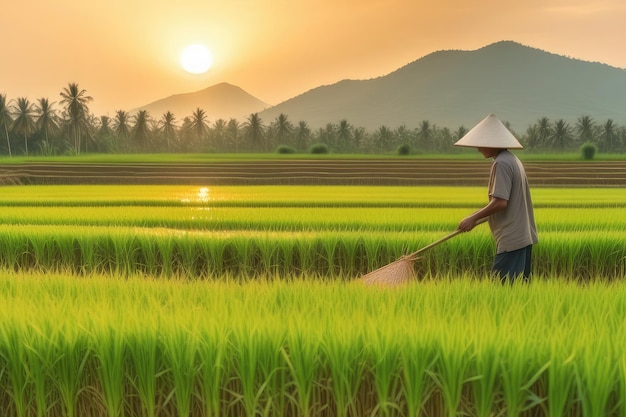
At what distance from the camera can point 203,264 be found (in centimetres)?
706

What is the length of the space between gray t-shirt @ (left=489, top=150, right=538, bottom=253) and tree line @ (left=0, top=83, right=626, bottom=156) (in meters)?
57.7

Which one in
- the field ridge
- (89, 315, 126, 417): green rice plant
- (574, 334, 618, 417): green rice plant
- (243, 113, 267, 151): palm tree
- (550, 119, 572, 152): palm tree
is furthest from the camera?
(243, 113, 267, 151): palm tree

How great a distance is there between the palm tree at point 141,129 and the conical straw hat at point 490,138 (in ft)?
273

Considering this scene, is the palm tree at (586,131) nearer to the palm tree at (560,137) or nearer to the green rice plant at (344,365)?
the palm tree at (560,137)

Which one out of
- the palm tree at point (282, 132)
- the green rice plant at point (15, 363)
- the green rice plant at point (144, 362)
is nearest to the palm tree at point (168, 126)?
the palm tree at point (282, 132)

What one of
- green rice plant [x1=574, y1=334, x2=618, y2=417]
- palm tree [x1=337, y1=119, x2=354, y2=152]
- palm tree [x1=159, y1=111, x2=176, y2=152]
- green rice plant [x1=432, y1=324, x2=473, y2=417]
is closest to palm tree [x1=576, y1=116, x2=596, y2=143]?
palm tree [x1=337, y1=119, x2=354, y2=152]

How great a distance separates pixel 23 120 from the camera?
68.2m

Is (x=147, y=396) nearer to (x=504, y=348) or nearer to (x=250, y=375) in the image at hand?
(x=250, y=375)

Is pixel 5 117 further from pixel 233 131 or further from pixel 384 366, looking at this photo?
pixel 384 366

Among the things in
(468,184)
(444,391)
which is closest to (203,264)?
(444,391)

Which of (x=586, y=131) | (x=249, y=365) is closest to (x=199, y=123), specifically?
(x=586, y=131)

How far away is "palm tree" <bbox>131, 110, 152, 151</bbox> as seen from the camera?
83.2m

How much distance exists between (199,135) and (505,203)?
310ft

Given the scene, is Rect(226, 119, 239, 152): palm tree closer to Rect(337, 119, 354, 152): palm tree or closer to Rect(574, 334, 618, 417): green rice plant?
Rect(337, 119, 354, 152): palm tree
